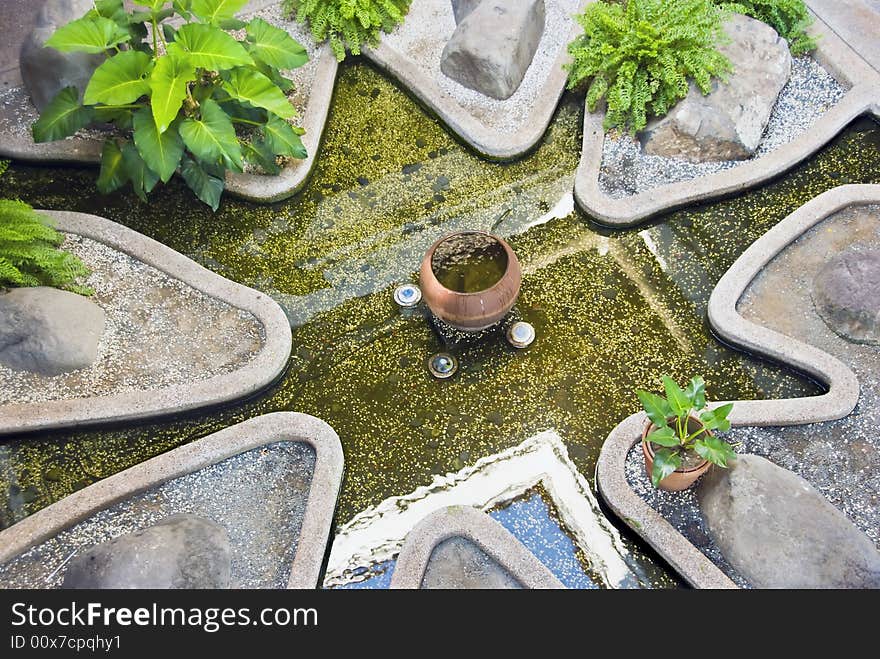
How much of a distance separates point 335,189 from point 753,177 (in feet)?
11.9

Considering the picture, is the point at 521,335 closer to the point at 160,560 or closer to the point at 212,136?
the point at 212,136

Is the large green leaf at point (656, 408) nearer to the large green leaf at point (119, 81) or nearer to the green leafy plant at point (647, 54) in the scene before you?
the green leafy plant at point (647, 54)

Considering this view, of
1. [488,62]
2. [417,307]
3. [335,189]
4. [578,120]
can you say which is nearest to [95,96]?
[335,189]

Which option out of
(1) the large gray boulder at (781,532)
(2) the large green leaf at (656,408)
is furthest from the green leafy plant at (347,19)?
(1) the large gray boulder at (781,532)

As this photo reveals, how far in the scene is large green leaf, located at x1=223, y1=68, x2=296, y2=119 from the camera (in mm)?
6449

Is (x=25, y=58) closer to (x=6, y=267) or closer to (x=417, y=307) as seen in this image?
(x=6, y=267)

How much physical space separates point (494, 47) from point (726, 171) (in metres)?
2.34

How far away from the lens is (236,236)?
7129 mm

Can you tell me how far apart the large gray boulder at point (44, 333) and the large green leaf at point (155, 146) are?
121 centimetres

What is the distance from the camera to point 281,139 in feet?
22.6

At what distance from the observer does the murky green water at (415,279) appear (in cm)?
606

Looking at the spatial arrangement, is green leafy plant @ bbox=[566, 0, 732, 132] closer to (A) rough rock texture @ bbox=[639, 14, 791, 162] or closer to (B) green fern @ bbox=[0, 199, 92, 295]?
(A) rough rock texture @ bbox=[639, 14, 791, 162]

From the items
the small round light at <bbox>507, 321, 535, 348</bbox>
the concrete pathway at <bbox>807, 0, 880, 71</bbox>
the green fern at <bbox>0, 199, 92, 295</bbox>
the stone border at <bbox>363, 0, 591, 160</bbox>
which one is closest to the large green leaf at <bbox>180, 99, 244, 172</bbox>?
the green fern at <bbox>0, 199, 92, 295</bbox>
